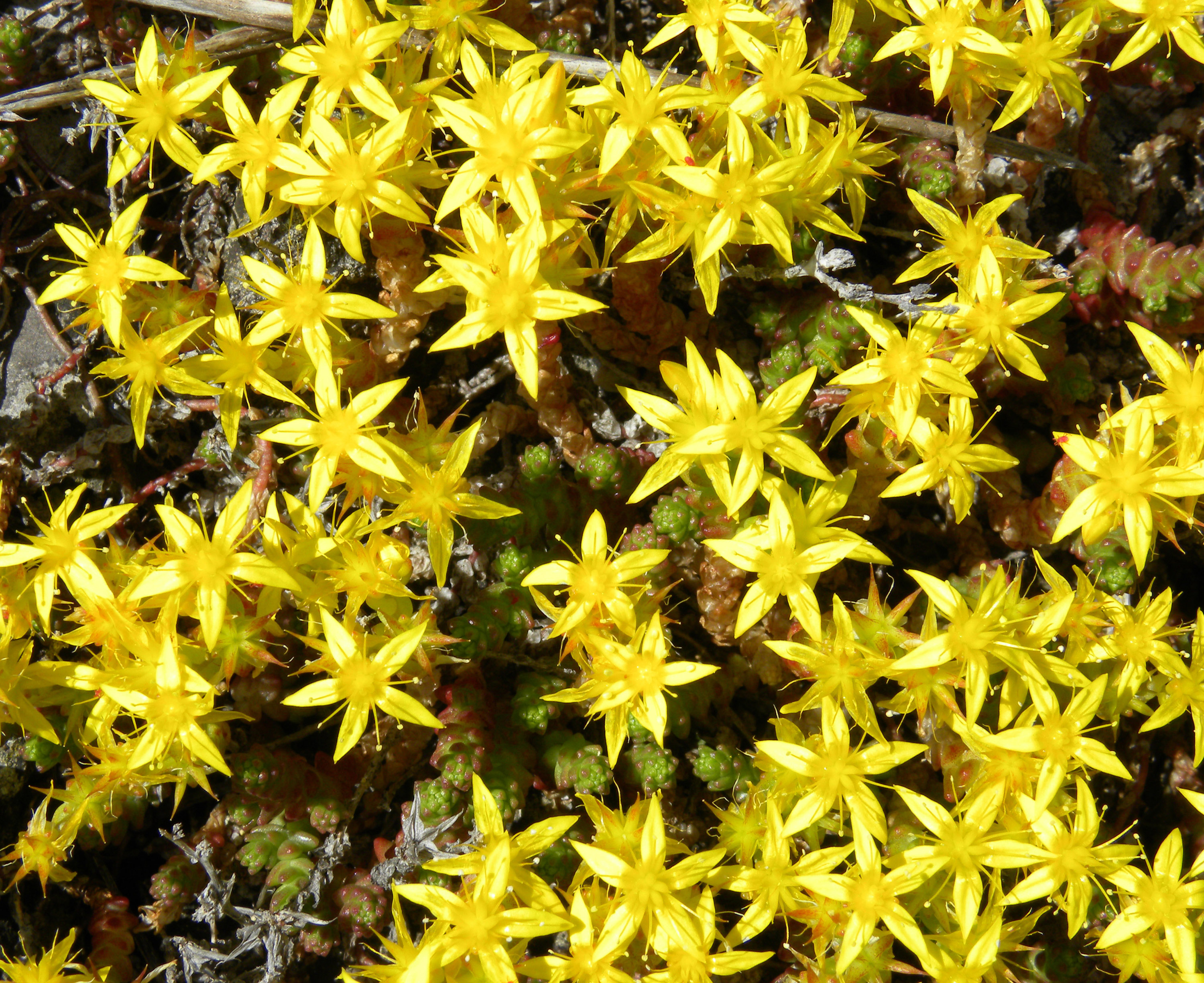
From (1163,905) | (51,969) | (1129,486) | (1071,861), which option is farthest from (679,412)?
(51,969)

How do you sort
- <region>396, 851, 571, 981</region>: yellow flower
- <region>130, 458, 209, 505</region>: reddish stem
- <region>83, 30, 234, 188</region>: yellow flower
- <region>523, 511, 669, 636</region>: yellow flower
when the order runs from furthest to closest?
<region>130, 458, 209, 505</region>: reddish stem → <region>83, 30, 234, 188</region>: yellow flower → <region>523, 511, 669, 636</region>: yellow flower → <region>396, 851, 571, 981</region>: yellow flower

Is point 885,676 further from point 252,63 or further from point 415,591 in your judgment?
point 252,63

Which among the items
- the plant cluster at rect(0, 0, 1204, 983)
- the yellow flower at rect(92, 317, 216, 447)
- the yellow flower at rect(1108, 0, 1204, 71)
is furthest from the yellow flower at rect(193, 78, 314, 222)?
the yellow flower at rect(1108, 0, 1204, 71)

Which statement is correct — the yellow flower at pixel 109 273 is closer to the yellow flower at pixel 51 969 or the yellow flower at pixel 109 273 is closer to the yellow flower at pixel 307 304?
the yellow flower at pixel 307 304

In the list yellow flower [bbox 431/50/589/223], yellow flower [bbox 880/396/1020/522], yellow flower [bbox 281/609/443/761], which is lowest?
yellow flower [bbox 281/609/443/761]

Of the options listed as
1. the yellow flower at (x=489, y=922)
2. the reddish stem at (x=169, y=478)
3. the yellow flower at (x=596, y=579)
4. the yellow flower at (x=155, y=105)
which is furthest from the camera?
the reddish stem at (x=169, y=478)

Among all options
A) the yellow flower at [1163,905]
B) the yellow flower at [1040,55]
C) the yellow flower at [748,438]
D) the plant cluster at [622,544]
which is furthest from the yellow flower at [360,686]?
the yellow flower at [1040,55]

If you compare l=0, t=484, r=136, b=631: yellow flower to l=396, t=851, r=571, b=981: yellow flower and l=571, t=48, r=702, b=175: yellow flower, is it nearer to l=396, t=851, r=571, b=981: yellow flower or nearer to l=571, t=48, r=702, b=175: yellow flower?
l=396, t=851, r=571, b=981: yellow flower

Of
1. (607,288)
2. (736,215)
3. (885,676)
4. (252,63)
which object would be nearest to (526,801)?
(885,676)
